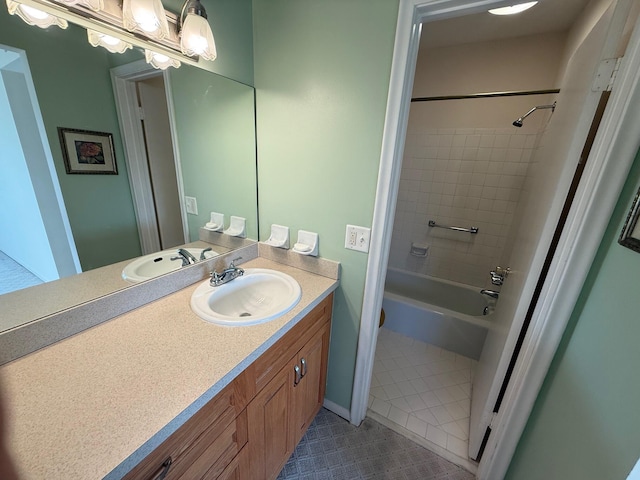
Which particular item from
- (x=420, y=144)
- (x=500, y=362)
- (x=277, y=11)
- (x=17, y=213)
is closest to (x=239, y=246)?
(x=17, y=213)

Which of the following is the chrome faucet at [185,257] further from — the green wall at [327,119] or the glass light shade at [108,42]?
the glass light shade at [108,42]

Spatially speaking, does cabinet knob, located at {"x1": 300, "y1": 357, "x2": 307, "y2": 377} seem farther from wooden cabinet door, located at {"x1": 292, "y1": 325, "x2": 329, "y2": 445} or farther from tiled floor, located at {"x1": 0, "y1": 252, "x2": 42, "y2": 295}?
tiled floor, located at {"x1": 0, "y1": 252, "x2": 42, "y2": 295}

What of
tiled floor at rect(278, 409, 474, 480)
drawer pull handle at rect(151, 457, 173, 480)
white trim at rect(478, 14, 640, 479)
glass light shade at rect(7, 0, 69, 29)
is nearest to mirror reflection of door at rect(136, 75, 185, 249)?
glass light shade at rect(7, 0, 69, 29)

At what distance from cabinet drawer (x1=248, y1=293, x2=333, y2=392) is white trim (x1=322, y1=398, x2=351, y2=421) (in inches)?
A: 24.8

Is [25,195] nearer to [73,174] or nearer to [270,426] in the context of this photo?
[73,174]

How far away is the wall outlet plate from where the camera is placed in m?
1.16

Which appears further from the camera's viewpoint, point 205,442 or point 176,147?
point 176,147

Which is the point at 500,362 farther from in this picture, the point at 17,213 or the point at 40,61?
the point at 40,61

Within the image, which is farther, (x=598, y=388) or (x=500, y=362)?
(x=500, y=362)

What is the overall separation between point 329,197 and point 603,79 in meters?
0.96

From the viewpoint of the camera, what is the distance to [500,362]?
109 centimetres

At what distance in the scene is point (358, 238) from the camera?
1.18m

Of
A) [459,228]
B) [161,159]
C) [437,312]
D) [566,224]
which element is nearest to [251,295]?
[161,159]

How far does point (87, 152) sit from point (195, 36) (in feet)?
1.87
